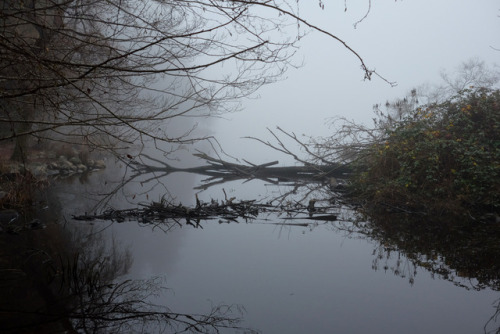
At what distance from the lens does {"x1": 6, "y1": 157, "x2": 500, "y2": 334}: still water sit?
362 centimetres

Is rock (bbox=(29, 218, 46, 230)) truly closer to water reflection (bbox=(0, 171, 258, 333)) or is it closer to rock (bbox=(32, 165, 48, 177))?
water reflection (bbox=(0, 171, 258, 333))

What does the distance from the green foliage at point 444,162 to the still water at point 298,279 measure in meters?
2.08

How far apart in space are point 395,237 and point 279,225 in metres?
2.29

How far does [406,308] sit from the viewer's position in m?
3.85

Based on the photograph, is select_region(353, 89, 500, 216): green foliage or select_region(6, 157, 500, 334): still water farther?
select_region(353, 89, 500, 216): green foliage

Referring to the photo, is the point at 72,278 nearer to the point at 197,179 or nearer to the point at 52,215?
the point at 52,215

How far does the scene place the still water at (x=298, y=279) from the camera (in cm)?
362

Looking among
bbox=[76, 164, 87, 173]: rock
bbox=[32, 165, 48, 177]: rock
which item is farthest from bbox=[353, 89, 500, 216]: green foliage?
bbox=[76, 164, 87, 173]: rock

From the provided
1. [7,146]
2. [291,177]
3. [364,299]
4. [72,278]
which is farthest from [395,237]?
[7,146]

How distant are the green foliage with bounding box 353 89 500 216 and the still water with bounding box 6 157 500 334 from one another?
208 cm

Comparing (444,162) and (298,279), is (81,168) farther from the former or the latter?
(298,279)

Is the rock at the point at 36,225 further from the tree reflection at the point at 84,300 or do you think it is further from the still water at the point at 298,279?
the tree reflection at the point at 84,300

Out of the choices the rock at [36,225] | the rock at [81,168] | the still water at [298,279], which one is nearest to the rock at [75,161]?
the rock at [81,168]

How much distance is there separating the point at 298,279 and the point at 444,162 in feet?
18.3
